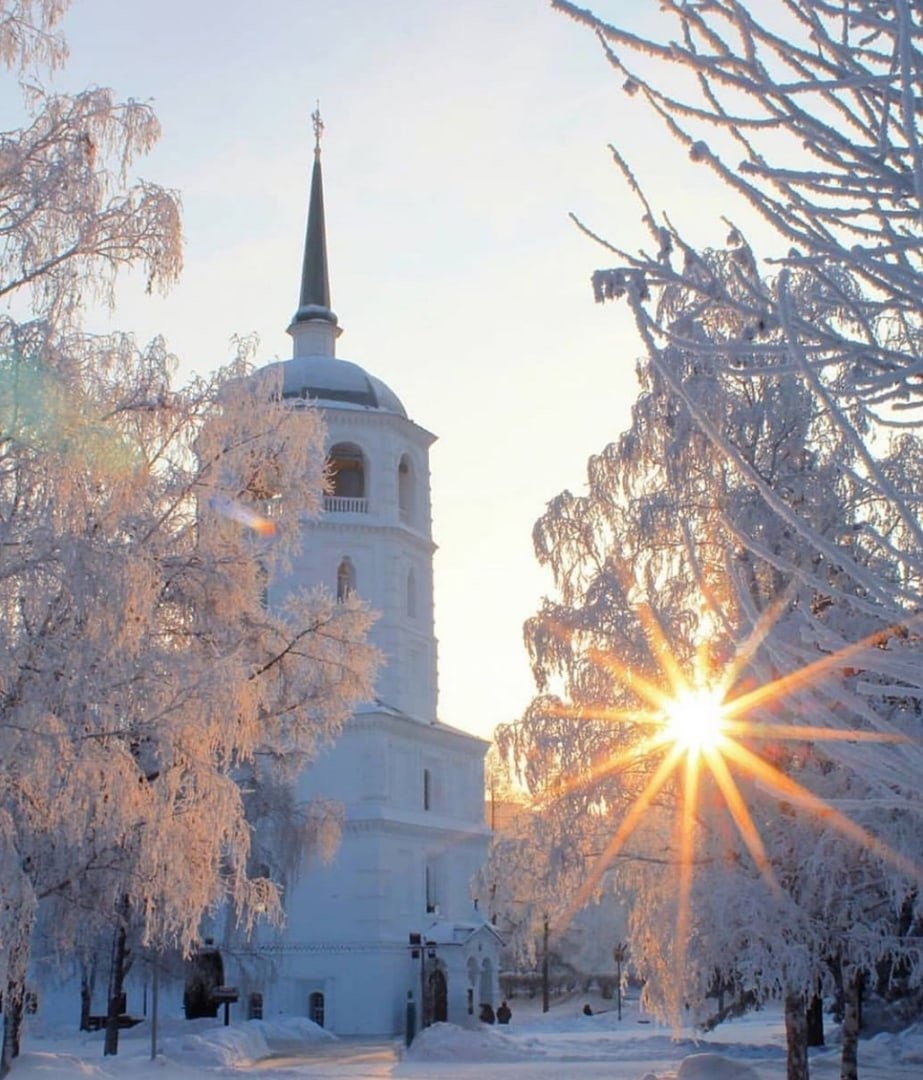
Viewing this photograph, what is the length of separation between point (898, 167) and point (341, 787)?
36917 mm

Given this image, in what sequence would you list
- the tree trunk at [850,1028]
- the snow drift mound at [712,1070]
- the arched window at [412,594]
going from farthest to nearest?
1. the arched window at [412,594]
2. the snow drift mound at [712,1070]
3. the tree trunk at [850,1028]

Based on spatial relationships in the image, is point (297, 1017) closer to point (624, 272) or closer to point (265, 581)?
point (265, 581)

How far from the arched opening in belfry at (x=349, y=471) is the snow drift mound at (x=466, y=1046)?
1596cm

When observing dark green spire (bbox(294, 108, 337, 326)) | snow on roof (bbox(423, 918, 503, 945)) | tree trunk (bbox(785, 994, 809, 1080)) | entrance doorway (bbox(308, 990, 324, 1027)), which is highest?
dark green spire (bbox(294, 108, 337, 326))

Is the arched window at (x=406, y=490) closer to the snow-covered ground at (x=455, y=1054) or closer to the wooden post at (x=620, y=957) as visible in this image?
the wooden post at (x=620, y=957)

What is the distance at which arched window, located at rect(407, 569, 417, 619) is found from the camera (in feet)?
138

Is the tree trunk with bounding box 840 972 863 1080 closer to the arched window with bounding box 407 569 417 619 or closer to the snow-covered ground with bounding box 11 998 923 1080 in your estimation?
the snow-covered ground with bounding box 11 998 923 1080

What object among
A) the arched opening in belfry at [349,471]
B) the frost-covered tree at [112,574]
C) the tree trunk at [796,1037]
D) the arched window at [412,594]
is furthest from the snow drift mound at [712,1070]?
the arched opening in belfry at [349,471]

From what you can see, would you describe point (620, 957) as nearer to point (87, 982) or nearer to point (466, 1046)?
point (466, 1046)

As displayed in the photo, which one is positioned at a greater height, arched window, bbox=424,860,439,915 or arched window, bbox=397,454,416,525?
arched window, bbox=397,454,416,525

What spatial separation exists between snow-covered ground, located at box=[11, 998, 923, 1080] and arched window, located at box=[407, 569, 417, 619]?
39.6 feet

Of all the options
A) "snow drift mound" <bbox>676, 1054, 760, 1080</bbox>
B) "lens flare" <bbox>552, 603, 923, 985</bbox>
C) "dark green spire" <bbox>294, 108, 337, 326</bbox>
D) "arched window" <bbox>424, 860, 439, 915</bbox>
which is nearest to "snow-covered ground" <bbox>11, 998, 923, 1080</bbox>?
"snow drift mound" <bbox>676, 1054, 760, 1080</bbox>

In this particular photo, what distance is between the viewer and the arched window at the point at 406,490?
1665 inches

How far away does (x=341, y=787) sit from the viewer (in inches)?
1543
